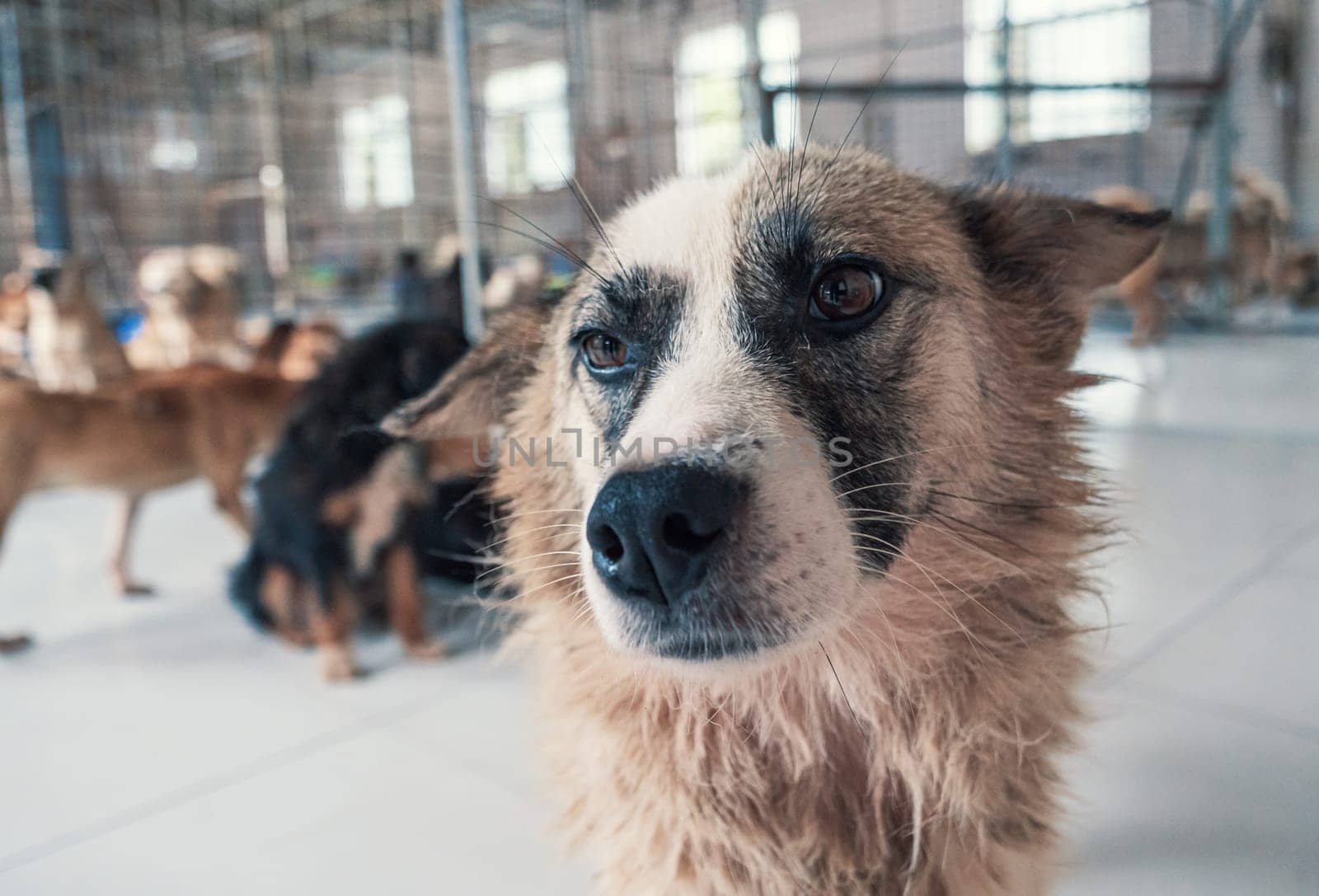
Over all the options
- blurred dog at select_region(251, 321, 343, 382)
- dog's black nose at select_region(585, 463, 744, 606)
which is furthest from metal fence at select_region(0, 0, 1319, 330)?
dog's black nose at select_region(585, 463, 744, 606)

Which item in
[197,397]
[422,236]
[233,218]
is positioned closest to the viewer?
[197,397]

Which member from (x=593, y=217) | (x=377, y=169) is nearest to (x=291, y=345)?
(x=593, y=217)

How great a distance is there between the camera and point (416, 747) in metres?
1.60

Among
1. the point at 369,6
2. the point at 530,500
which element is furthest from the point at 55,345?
the point at 369,6

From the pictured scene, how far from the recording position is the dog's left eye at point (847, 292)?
951 mm

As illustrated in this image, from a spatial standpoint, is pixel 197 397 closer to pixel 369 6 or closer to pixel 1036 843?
pixel 1036 843

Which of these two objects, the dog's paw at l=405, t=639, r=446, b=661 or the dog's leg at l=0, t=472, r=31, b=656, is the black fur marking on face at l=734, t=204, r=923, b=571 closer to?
the dog's paw at l=405, t=639, r=446, b=661

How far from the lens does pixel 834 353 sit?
3.10 ft

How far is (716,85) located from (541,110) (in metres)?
1.22

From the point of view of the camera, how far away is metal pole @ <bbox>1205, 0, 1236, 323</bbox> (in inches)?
217

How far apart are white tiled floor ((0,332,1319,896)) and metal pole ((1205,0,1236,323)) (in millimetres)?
3704

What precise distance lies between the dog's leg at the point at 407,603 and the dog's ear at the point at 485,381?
0.72m

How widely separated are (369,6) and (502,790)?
28.2ft

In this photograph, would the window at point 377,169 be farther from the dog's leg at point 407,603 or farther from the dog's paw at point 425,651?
the dog's paw at point 425,651
